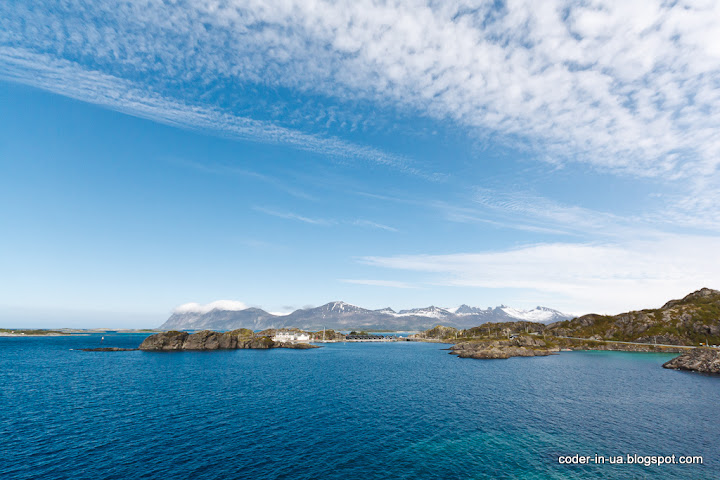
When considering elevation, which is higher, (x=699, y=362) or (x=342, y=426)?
(x=699, y=362)

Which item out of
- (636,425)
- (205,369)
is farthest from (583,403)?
(205,369)

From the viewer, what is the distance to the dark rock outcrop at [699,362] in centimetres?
13550

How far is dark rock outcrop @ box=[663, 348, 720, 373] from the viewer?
445 feet

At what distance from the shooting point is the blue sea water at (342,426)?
4462cm

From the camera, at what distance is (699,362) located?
139125 millimetres

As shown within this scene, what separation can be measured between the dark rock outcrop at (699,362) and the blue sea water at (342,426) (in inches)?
1251

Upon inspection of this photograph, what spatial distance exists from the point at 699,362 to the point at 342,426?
167 m

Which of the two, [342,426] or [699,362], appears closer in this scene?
[342,426]

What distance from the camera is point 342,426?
61.9 meters

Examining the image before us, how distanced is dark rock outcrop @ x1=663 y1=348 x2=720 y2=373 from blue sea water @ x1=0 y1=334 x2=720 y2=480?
31783 mm

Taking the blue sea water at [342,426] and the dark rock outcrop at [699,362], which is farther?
the dark rock outcrop at [699,362]

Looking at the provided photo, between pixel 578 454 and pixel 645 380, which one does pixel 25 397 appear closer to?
pixel 578 454

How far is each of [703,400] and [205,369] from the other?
158 meters

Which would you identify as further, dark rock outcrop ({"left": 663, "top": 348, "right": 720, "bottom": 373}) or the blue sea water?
dark rock outcrop ({"left": 663, "top": 348, "right": 720, "bottom": 373})
